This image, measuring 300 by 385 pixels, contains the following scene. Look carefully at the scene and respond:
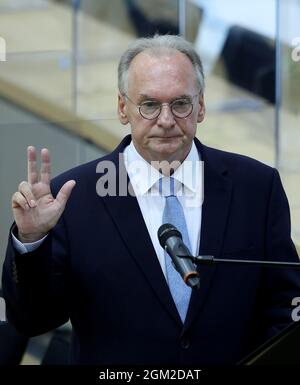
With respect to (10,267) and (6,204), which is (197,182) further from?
(6,204)

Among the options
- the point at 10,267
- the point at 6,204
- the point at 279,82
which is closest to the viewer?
the point at 10,267

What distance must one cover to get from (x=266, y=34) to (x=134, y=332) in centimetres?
253

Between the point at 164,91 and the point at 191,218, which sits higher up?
the point at 164,91

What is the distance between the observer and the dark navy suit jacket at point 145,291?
2879 mm

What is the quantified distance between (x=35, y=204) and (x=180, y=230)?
19.7 inches

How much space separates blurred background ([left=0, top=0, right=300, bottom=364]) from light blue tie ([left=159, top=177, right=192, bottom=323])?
1796 mm

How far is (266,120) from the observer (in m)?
5.18

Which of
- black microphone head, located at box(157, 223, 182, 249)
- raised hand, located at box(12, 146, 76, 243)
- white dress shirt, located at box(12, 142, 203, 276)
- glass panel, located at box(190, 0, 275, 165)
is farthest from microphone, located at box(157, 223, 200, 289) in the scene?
glass panel, located at box(190, 0, 275, 165)

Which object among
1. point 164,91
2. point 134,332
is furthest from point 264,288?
point 164,91

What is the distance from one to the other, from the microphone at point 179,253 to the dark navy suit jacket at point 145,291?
1.48 feet

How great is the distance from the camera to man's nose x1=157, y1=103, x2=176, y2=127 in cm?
290

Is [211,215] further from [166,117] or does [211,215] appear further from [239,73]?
[239,73]

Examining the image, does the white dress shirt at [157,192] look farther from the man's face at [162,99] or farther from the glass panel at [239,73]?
the glass panel at [239,73]

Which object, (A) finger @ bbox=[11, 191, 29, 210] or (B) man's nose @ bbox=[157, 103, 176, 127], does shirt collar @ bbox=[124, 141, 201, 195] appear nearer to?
(B) man's nose @ bbox=[157, 103, 176, 127]
